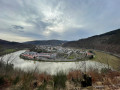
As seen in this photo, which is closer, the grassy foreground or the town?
the grassy foreground

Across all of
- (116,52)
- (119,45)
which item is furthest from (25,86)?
(116,52)

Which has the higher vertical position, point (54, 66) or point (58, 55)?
point (58, 55)

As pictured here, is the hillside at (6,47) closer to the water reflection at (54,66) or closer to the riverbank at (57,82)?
the water reflection at (54,66)

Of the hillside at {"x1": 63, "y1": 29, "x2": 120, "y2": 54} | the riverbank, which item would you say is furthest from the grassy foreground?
the riverbank

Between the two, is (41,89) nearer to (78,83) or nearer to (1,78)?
(78,83)

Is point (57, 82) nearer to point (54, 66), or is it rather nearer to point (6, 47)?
point (54, 66)

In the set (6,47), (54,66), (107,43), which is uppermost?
(107,43)

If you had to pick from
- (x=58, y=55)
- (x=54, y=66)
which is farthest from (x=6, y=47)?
(x=58, y=55)

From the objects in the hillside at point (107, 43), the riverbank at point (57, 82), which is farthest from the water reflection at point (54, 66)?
the hillside at point (107, 43)

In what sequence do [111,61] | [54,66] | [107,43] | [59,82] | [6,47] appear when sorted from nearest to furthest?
[59,82] < [111,61] < [54,66] < [107,43] < [6,47]

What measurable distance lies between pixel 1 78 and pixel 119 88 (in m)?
4.64

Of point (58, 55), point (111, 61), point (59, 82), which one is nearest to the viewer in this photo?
point (59, 82)

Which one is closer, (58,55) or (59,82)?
(59,82)

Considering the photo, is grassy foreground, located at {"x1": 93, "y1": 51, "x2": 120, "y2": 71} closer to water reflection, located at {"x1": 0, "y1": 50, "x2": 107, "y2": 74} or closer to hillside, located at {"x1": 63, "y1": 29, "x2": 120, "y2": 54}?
water reflection, located at {"x1": 0, "y1": 50, "x2": 107, "y2": 74}
